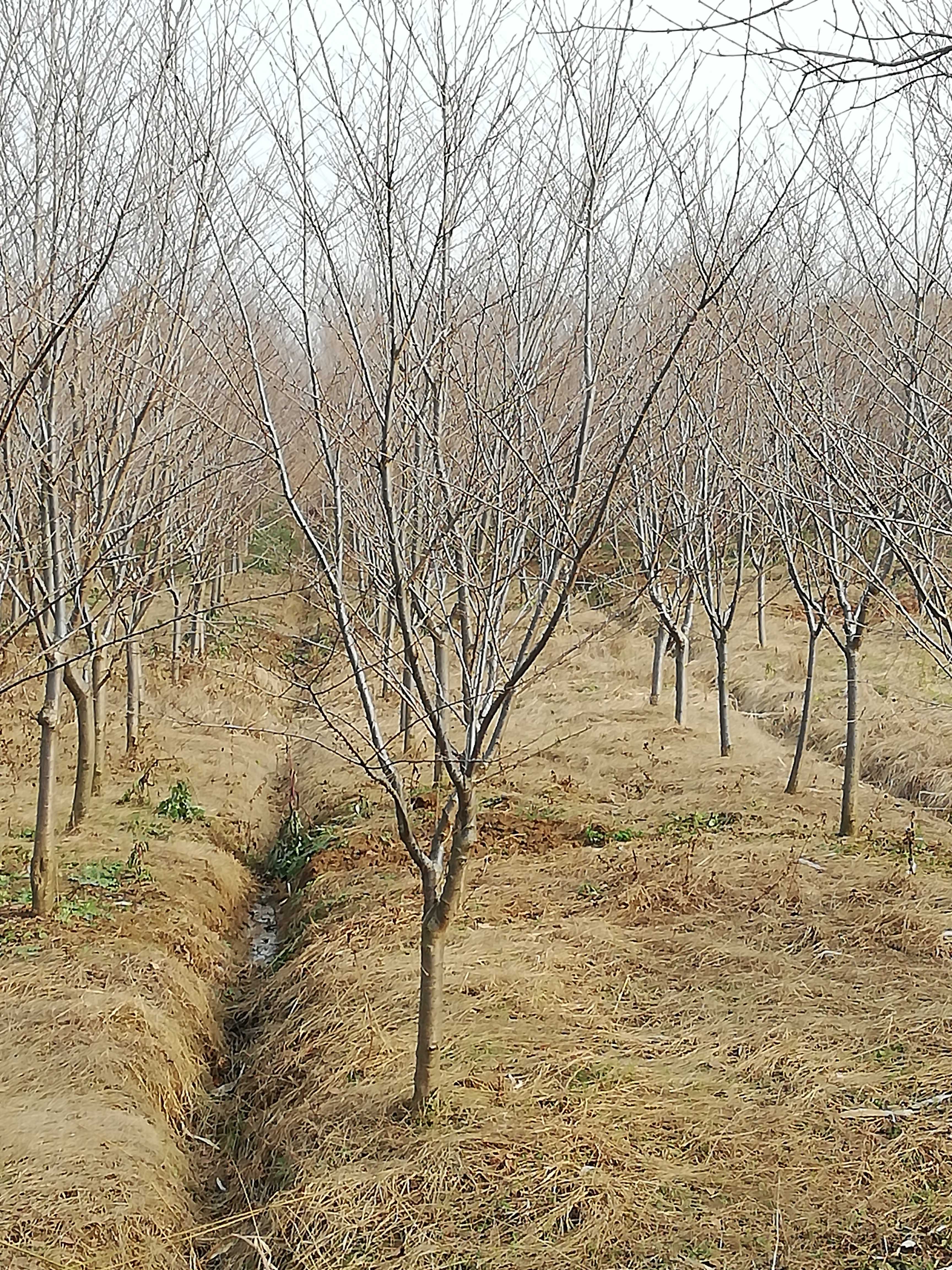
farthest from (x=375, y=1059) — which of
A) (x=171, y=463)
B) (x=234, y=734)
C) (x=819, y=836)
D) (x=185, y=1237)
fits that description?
(x=234, y=734)

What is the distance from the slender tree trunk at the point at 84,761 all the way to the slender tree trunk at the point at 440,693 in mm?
2373

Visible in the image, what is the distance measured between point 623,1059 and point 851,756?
335cm

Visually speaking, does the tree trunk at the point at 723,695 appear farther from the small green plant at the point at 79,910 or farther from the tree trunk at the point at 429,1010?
the tree trunk at the point at 429,1010

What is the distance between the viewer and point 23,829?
741 cm

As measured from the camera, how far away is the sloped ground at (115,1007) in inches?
145

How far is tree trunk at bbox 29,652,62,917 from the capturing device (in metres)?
5.71

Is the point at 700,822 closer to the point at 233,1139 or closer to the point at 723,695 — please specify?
the point at 723,695

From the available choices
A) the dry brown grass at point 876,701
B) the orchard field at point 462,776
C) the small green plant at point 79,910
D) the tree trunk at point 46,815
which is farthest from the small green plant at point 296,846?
the dry brown grass at point 876,701

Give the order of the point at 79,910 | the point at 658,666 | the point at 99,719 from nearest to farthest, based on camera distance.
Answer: the point at 79,910 < the point at 99,719 < the point at 658,666

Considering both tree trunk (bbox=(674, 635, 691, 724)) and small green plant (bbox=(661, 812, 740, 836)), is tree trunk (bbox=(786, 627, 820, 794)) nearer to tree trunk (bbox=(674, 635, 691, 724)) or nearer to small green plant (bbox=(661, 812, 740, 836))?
small green plant (bbox=(661, 812, 740, 836))

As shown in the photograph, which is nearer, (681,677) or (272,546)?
(681,677)

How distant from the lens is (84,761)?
7.30m

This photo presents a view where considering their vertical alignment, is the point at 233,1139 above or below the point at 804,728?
below

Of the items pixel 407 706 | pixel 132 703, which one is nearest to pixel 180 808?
pixel 132 703
